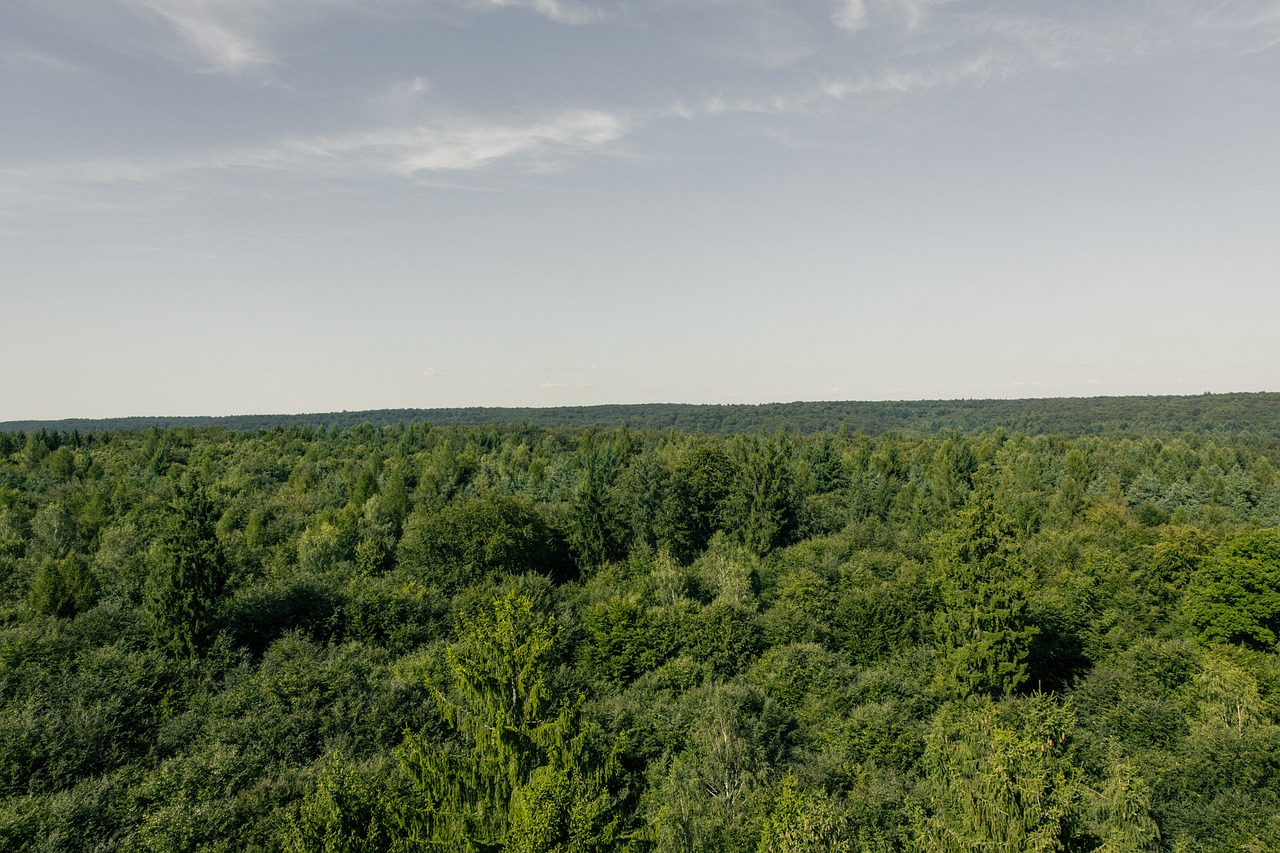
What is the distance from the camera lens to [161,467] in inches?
4496

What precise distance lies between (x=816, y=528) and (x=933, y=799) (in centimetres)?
5628

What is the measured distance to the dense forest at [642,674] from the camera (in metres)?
21.6

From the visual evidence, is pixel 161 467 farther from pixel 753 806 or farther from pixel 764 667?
pixel 753 806

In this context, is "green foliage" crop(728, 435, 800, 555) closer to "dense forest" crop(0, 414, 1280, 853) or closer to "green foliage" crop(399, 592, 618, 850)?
"dense forest" crop(0, 414, 1280, 853)

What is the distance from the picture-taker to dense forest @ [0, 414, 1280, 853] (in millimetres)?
21562

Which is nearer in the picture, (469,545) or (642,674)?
(642,674)

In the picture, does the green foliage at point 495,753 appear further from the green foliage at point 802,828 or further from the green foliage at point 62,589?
the green foliage at point 62,589

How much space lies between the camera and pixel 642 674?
4803 cm

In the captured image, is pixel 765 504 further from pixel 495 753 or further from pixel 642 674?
pixel 495 753

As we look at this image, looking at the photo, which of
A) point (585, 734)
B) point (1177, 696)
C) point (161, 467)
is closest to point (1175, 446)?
point (1177, 696)

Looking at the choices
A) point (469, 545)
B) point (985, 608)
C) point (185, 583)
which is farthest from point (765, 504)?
point (185, 583)

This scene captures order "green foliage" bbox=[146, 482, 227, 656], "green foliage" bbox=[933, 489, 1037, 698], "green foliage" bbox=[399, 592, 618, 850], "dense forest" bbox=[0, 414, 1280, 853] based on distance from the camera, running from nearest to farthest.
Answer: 1. "green foliage" bbox=[399, 592, 618, 850]
2. "dense forest" bbox=[0, 414, 1280, 853]
3. "green foliage" bbox=[933, 489, 1037, 698]
4. "green foliage" bbox=[146, 482, 227, 656]

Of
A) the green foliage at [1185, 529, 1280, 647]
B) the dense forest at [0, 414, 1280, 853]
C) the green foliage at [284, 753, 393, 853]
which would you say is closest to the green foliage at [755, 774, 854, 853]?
the dense forest at [0, 414, 1280, 853]

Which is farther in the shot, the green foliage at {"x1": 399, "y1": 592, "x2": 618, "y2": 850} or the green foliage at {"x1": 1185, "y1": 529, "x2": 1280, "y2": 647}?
the green foliage at {"x1": 1185, "y1": 529, "x2": 1280, "y2": 647}
